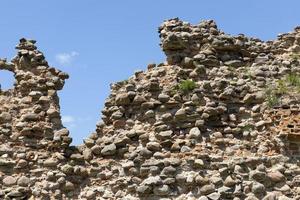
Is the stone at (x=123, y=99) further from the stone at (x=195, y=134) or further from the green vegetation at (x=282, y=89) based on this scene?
the green vegetation at (x=282, y=89)

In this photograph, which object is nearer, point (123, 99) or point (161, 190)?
point (161, 190)

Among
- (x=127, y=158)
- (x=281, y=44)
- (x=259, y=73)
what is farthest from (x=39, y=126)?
(x=281, y=44)

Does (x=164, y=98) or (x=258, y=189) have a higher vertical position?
(x=164, y=98)

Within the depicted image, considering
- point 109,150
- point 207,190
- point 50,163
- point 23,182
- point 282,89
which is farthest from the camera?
point 282,89

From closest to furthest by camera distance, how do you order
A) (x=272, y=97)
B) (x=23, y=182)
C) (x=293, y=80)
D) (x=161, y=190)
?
(x=161, y=190) → (x=23, y=182) → (x=272, y=97) → (x=293, y=80)

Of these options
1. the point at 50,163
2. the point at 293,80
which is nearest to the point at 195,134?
the point at 293,80

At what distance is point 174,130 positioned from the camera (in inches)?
351

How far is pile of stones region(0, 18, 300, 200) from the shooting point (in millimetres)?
8289

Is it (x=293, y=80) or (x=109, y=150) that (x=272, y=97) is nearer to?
(x=293, y=80)

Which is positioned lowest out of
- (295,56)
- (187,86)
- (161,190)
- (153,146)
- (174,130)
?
(161,190)

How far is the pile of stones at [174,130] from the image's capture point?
326 inches

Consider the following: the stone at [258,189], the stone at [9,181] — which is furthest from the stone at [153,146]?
the stone at [9,181]

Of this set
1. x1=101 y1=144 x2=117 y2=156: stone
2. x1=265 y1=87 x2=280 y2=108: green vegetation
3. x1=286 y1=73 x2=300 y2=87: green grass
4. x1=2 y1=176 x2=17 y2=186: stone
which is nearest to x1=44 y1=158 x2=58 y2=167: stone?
x1=2 y1=176 x2=17 y2=186: stone

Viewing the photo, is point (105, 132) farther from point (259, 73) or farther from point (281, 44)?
point (281, 44)
